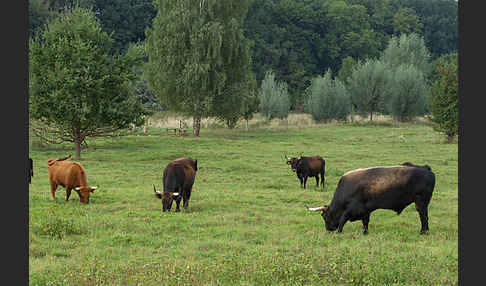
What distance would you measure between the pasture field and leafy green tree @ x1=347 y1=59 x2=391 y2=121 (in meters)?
47.4

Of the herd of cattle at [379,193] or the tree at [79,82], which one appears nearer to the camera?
the herd of cattle at [379,193]

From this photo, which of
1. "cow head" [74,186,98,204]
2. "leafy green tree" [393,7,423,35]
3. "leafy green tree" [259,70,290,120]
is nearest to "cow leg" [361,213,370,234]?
"cow head" [74,186,98,204]

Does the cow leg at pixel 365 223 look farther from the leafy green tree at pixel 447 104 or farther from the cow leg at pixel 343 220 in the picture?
the leafy green tree at pixel 447 104

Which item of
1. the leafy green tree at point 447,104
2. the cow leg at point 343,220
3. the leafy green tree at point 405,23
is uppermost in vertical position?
the leafy green tree at point 405,23

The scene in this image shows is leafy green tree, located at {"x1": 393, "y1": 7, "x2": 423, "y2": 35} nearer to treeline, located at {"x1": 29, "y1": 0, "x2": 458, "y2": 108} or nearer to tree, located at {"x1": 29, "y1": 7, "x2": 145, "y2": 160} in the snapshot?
treeline, located at {"x1": 29, "y1": 0, "x2": 458, "y2": 108}

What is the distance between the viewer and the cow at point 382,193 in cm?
1116

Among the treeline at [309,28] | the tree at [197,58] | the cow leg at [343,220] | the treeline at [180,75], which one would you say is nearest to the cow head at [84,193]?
the cow leg at [343,220]

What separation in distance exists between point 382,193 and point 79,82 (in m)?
21.0

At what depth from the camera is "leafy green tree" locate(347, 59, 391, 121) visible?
6819 cm

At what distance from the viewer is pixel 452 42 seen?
128 m

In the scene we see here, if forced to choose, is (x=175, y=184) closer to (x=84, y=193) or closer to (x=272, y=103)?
(x=84, y=193)

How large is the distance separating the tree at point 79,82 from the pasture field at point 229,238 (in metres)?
6.40

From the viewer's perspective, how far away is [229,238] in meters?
10.9

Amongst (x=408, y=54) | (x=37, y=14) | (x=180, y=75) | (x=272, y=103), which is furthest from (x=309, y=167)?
(x=37, y=14)
